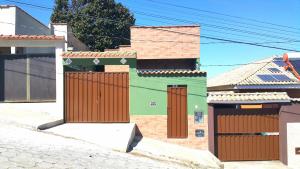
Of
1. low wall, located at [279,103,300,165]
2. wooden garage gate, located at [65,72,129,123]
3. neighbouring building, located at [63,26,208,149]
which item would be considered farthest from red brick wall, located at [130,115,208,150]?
low wall, located at [279,103,300,165]

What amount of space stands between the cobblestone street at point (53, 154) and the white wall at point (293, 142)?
694 centimetres

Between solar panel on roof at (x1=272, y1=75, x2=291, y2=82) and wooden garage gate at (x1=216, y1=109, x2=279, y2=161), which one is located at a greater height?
solar panel on roof at (x1=272, y1=75, x2=291, y2=82)

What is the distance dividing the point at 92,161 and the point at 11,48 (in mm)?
9298

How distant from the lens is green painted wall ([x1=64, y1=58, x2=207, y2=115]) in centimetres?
1642

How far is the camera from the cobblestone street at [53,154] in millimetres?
8695

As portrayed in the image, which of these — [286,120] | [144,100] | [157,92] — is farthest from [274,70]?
[144,100]

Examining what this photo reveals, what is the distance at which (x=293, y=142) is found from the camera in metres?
16.8

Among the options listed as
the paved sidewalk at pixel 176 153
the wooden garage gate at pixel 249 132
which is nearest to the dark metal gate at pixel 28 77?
the paved sidewalk at pixel 176 153

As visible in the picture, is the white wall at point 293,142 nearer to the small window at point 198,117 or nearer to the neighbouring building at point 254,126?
the neighbouring building at point 254,126

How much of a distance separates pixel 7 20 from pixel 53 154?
1270 cm

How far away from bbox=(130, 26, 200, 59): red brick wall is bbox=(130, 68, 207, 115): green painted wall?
628 cm

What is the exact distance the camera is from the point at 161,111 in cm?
1647

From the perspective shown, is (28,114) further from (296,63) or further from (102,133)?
(296,63)

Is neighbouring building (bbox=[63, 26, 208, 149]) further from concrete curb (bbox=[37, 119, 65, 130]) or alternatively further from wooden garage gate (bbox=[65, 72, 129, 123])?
concrete curb (bbox=[37, 119, 65, 130])
